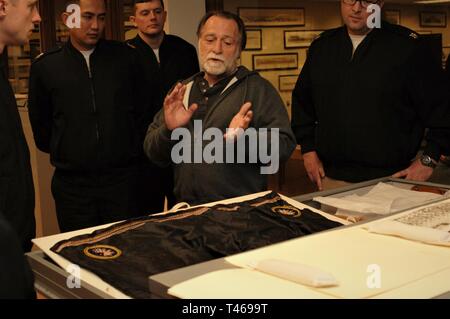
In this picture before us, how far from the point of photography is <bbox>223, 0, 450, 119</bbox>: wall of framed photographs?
4.98 metres

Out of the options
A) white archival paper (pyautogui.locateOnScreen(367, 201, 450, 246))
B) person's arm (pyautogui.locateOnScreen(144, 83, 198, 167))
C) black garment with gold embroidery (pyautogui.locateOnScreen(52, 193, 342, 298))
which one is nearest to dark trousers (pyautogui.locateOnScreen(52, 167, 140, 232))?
person's arm (pyautogui.locateOnScreen(144, 83, 198, 167))

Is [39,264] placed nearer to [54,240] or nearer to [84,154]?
[54,240]

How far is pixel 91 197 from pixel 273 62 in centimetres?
265

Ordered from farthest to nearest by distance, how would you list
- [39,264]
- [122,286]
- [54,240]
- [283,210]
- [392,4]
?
[392,4] → [283,210] → [54,240] → [39,264] → [122,286]

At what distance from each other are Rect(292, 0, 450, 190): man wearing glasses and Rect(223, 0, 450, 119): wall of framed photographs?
6.82 feet

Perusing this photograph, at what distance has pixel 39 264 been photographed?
151 cm

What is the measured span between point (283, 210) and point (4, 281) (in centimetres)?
107

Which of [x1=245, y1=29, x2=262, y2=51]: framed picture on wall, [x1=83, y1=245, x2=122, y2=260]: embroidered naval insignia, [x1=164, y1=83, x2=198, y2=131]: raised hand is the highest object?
[x1=245, y1=29, x2=262, y2=51]: framed picture on wall

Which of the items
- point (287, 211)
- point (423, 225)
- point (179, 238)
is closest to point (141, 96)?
point (287, 211)

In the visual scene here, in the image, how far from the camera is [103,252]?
1512mm

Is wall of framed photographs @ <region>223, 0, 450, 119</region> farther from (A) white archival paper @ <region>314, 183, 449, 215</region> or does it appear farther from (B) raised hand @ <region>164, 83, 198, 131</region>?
(A) white archival paper @ <region>314, 183, 449, 215</region>

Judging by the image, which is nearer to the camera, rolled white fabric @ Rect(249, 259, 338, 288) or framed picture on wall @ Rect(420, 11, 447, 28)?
rolled white fabric @ Rect(249, 259, 338, 288)

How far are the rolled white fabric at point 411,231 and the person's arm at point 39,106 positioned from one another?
2015mm
